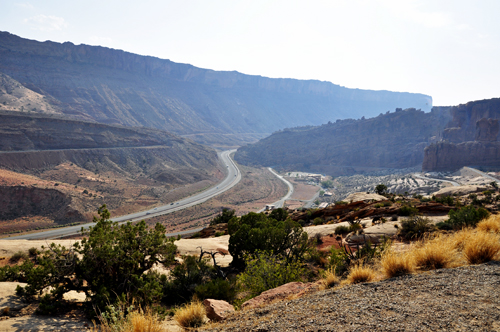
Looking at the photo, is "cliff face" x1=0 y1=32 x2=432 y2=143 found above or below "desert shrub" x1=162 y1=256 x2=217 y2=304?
above

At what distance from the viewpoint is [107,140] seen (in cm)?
8994

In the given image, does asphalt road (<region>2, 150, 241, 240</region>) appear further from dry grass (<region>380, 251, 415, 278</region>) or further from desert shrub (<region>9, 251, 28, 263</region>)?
dry grass (<region>380, 251, 415, 278</region>)

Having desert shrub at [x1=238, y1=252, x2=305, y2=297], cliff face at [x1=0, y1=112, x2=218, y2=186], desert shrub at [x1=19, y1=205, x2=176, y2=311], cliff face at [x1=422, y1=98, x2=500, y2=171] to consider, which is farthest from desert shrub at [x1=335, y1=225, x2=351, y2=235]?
cliff face at [x1=422, y1=98, x2=500, y2=171]

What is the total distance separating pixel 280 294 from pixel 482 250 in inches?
201

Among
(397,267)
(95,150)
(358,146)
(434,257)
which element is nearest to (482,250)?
(434,257)

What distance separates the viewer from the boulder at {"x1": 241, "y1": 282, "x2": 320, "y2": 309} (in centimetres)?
637

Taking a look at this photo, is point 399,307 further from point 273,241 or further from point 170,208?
point 170,208

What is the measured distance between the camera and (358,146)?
132 metres

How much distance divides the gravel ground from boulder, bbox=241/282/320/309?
53 centimetres

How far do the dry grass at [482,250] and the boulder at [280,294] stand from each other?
12.7 feet

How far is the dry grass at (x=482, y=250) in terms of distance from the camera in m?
6.72

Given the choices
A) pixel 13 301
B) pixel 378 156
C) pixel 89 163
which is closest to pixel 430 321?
pixel 13 301

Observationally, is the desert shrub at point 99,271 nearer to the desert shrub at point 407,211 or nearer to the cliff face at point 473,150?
the desert shrub at point 407,211

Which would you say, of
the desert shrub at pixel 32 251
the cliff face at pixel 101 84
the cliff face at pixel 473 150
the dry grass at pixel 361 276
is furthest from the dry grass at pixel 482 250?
the cliff face at pixel 101 84
